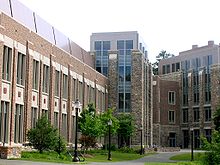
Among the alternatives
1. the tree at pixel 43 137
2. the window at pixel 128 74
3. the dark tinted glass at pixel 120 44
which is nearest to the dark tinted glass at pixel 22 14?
the tree at pixel 43 137

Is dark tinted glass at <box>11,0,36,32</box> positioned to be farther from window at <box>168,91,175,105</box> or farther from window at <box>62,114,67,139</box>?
window at <box>168,91,175,105</box>

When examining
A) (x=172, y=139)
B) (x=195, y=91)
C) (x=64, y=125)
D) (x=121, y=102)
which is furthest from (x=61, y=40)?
(x=172, y=139)

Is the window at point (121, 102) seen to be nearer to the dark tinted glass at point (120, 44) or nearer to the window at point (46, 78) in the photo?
the dark tinted glass at point (120, 44)

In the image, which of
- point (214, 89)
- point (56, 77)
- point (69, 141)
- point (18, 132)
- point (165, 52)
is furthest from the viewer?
point (165, 52)

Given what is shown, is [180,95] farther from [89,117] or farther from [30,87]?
[30,87]

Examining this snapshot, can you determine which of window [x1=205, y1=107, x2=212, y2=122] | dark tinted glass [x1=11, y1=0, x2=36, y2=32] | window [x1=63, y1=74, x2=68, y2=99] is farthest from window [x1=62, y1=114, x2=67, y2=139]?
window [x1=205, y1=107, x2=212, y2=122]

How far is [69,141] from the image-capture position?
→ 50.2 m

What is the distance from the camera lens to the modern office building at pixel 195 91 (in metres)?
79.0

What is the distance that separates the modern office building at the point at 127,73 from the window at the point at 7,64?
33852 mm

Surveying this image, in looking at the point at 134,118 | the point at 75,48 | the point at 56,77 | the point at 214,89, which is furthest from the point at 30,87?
the point at 214,89

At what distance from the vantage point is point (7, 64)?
34375mm

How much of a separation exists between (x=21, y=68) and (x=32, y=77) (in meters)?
2.12

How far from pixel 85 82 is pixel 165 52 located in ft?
236

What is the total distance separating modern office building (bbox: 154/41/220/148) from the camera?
79.0 metres
